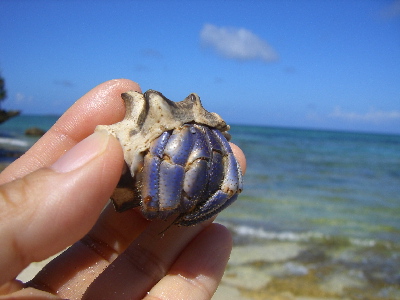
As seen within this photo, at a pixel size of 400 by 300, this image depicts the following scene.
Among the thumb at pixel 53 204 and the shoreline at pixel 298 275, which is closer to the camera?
the thumb at pixel 53 204

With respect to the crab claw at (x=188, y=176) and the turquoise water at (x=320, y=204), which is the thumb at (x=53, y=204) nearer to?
the crab claw at (x=188, y=176)

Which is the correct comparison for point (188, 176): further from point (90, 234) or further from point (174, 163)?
point (90, 234)

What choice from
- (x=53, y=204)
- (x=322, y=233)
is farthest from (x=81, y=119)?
(x=322, y=233)

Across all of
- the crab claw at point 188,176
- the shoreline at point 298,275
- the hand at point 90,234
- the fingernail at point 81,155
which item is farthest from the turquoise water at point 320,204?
the fingernail at point 81,155

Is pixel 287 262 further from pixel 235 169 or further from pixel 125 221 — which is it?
pixel 235 169

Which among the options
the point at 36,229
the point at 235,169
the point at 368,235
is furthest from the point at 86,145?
the point at 368,235
